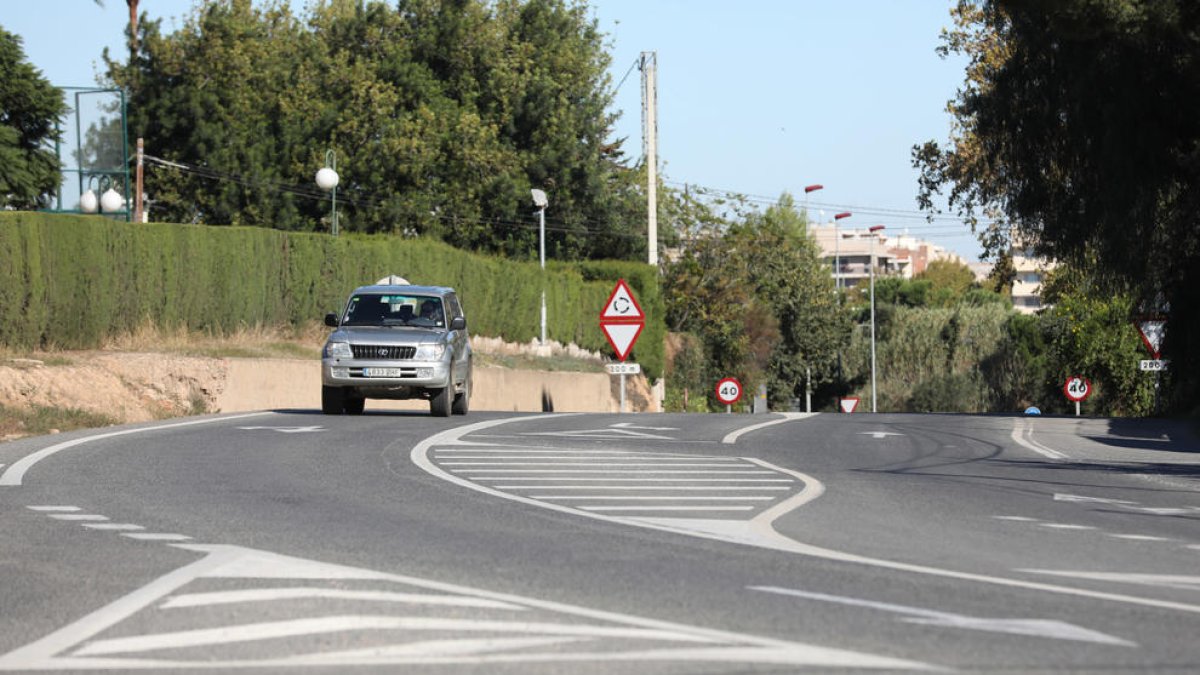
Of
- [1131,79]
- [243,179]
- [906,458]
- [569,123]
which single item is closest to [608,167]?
[569,123]

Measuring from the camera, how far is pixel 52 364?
86.4ft

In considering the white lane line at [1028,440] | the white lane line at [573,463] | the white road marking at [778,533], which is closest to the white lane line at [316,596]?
the white road marking at [778,533]

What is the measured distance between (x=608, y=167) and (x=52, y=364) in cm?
5440

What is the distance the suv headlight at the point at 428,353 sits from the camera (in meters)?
25.9

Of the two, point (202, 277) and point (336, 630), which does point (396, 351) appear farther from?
point (336, 630)

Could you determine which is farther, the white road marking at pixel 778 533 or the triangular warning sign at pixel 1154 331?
the triangular warning sign at pixel 1154 331

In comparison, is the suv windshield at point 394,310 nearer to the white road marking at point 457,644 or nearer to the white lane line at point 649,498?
the white lane line at point 649,498

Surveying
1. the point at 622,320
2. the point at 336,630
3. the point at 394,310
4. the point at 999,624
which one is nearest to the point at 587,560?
the point at 336,630

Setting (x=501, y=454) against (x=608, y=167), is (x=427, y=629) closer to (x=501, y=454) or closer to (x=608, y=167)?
(x=501, y=454)

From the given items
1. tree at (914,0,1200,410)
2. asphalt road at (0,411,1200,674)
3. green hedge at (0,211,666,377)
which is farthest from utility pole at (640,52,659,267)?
asphalt road at (0,411,1200,674)

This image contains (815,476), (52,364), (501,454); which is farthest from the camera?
(52,364)

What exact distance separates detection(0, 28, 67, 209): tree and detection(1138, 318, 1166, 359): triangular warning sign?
91.3 ft

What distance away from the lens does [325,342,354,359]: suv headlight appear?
25.9 m

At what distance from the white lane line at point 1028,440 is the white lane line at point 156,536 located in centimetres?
1144
